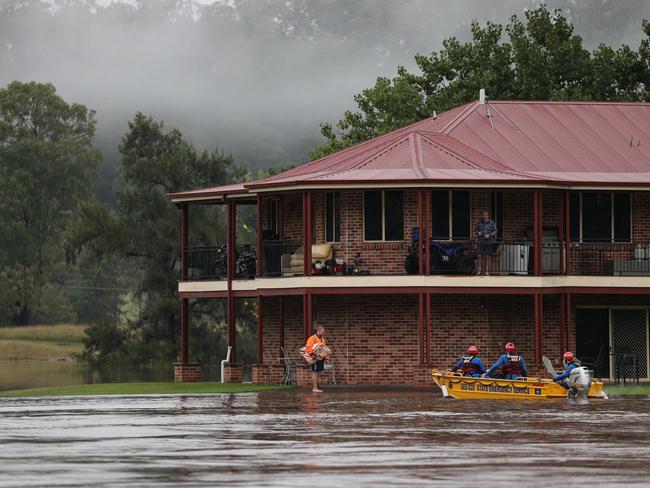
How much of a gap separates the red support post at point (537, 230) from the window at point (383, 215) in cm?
335

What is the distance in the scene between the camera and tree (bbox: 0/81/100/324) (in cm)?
11119

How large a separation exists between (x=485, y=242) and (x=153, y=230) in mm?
38598

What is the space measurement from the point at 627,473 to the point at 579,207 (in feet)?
87.6

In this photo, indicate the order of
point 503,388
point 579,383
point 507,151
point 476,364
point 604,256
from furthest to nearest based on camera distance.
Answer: point 507,151
point 604,256
point 476,364
point 503,388
point 579,383

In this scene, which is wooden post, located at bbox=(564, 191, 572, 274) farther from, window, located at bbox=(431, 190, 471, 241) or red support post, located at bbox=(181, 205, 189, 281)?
red support post, located at bbox=(181, 205, 189, 281)

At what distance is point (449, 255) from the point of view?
139ft

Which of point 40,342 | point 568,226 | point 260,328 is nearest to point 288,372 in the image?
point 260,328

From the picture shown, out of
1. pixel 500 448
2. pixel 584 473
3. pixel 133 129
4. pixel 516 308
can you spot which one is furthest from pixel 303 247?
pixel 133 129

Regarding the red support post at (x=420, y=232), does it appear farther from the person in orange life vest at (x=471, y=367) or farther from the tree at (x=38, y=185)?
the tree at (x=38, y=185)

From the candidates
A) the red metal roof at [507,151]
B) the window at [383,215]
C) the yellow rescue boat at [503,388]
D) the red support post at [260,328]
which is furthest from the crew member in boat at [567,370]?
the red support post at [260,328]

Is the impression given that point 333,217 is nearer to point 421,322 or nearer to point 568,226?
point 421,322

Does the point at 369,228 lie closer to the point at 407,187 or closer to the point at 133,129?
the point at 407,187

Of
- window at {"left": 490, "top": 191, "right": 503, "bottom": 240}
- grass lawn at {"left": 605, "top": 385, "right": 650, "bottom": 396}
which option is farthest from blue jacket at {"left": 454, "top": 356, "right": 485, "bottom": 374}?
window at {"left": 490, "top": 191, "right": 503, "bottom": 240}

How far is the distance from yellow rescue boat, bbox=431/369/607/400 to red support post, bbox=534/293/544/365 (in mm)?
6765
